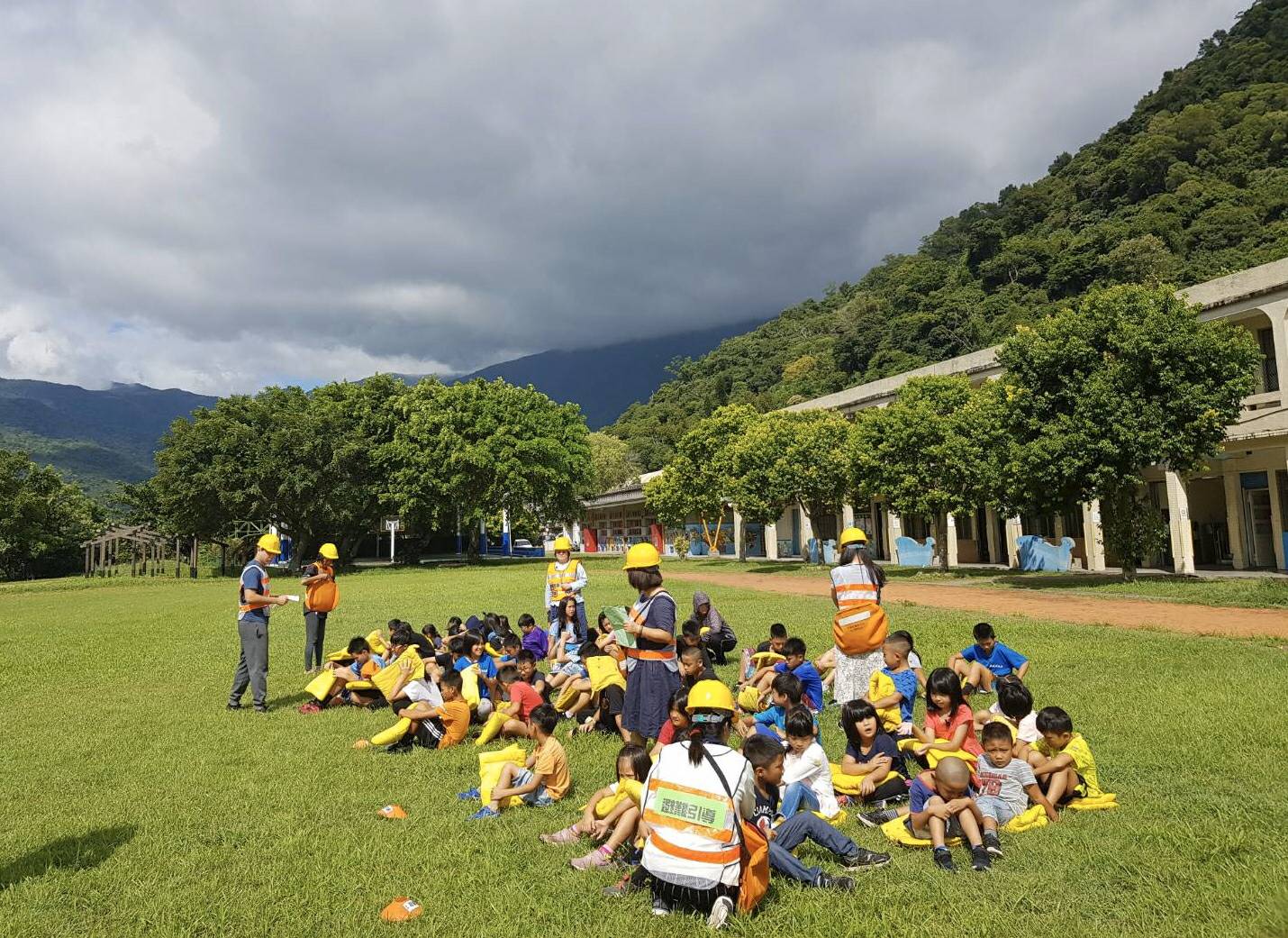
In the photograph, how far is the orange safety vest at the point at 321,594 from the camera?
434 inches

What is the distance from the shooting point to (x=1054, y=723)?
521cm

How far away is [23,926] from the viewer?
3.91 metres

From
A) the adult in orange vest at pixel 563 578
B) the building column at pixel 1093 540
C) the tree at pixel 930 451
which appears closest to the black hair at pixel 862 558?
the adult in orange vest at pixel 563 578

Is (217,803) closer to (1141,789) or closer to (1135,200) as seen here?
(1141,789)

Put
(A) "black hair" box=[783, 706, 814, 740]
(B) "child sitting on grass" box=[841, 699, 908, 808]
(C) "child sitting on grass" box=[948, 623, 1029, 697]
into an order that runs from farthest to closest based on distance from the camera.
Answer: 1. (C) "child sitting on grass" box=[948, 623, 1029, 697]
2. (B) "child sitting on grass" box=[841, 699, 908, 808]
3. (A) "black hair" box=[783, 706, 814, 740]

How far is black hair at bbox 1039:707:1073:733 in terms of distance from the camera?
17.1ft

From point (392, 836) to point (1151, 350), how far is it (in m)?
19.3

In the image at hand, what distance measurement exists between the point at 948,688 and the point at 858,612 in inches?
48.1

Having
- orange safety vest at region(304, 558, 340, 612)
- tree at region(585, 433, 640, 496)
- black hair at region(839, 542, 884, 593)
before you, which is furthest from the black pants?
tree at region(585, 433, 640, 496)

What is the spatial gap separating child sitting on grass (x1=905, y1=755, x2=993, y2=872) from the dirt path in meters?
9.64

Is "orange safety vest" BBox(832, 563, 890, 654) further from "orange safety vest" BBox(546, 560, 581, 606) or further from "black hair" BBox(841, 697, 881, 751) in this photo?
"orange safety vest" BBox(546, 560, 581, 606)

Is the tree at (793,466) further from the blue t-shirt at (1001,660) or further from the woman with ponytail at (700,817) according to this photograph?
the woman with ponytail at (700,817)

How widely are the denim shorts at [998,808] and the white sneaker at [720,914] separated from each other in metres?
1.88

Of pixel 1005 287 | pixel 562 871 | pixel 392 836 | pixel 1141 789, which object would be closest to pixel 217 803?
pixel 392 836
